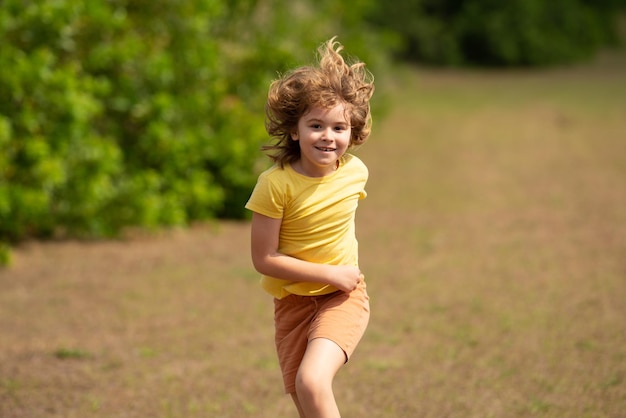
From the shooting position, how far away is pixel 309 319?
135 inches

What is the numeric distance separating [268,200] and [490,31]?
70.7ft

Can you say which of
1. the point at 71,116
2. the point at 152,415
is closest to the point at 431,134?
the point at 71,116

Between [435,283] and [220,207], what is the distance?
3043mm

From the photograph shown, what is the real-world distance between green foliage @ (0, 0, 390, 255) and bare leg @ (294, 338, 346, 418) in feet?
15.5

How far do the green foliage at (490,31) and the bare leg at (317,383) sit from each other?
20.7 m

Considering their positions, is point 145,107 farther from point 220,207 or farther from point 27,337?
point 27,337

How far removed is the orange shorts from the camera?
10.9 feet

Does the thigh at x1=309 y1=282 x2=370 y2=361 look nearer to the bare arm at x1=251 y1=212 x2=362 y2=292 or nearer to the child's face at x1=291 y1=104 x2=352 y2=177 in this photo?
the bare arm at x1=251 y1=212 x2=362 y2=292

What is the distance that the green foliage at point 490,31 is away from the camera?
2377 centimetres

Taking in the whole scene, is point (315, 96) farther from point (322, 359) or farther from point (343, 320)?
point (322, 359)

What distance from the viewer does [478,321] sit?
6203 mm

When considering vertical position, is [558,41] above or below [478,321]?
above

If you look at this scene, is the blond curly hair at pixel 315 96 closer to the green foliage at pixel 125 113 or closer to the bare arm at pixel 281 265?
the bare arm at pixel 281 265

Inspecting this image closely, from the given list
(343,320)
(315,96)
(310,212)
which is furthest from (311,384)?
(315,96)
